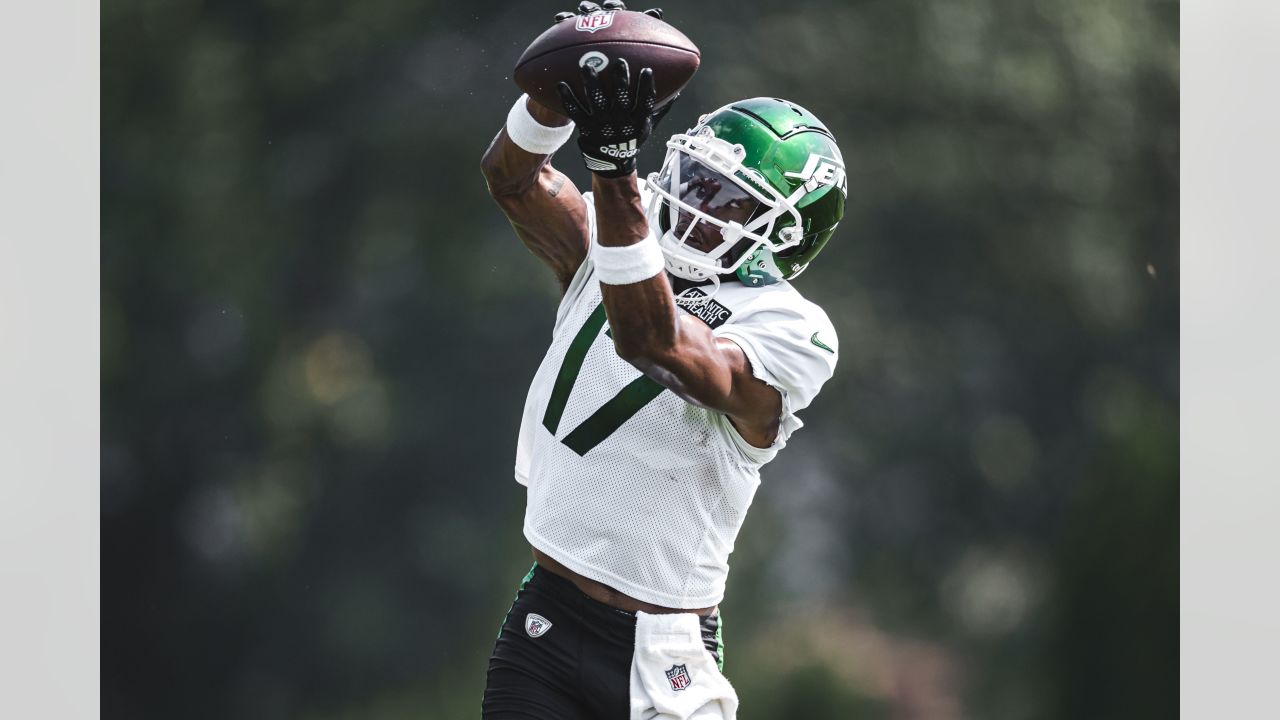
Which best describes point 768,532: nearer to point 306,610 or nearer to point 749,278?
point 306,610

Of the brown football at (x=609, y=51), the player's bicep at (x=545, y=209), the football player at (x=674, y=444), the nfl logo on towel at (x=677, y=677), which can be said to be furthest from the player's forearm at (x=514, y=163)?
the nfl logo on towel at (x=677, y=677)

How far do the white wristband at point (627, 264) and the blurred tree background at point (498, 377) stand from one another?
295cm

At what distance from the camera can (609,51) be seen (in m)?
2.51

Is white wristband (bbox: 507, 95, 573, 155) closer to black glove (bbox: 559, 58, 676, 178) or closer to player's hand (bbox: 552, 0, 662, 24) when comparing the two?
player's hand (bbox: 552, 0, 662, 24)

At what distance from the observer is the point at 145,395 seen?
5.48 m

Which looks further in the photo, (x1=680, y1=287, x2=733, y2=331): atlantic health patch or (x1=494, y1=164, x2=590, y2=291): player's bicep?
(x1=494, y1=164, x2=590, y2=291): player's bicep

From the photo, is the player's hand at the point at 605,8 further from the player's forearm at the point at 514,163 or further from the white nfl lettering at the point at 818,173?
the white nfl lettering at the point at 818,173

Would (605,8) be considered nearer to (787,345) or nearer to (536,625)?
(787,345)

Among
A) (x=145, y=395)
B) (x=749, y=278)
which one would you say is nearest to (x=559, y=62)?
(x=749, y=278)

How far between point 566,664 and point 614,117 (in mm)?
1166

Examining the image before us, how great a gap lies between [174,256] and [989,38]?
3.39 metres

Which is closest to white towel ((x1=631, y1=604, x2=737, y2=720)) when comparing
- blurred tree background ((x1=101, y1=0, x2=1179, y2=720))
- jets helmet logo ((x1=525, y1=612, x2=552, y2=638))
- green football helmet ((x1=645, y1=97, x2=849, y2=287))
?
jets helmet logo ((x1=525, y1=612, x2=552, y2=638))

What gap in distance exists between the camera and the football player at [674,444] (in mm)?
2908

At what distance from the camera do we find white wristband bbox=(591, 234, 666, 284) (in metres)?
2.51
